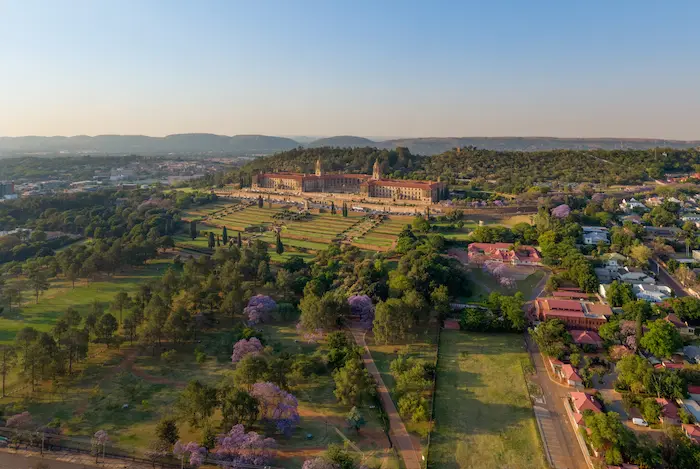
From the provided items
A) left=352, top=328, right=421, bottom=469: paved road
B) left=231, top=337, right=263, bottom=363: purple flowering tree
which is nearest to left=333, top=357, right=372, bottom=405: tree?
left=352, top=328, right=421, bottom=469: paved road

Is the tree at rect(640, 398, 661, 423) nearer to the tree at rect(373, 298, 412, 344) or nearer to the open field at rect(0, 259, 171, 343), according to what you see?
the tree at rect(373, 298, 412, 344)

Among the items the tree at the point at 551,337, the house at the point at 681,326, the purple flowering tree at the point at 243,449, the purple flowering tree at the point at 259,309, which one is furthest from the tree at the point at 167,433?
the house at the point at 681,326

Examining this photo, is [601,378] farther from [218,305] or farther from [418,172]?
[418,172]

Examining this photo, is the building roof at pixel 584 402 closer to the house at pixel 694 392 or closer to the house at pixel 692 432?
the house at pixel 692 432

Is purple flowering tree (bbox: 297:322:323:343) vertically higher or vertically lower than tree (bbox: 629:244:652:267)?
lower

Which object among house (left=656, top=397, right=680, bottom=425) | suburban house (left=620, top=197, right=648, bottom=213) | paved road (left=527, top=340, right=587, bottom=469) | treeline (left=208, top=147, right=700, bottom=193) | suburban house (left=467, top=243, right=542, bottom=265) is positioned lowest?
paved road (left=527, top=340, right=587, bottom=469)

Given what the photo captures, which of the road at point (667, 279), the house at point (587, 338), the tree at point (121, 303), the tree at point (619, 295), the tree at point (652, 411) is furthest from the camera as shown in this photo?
the road at point (667, 279)
